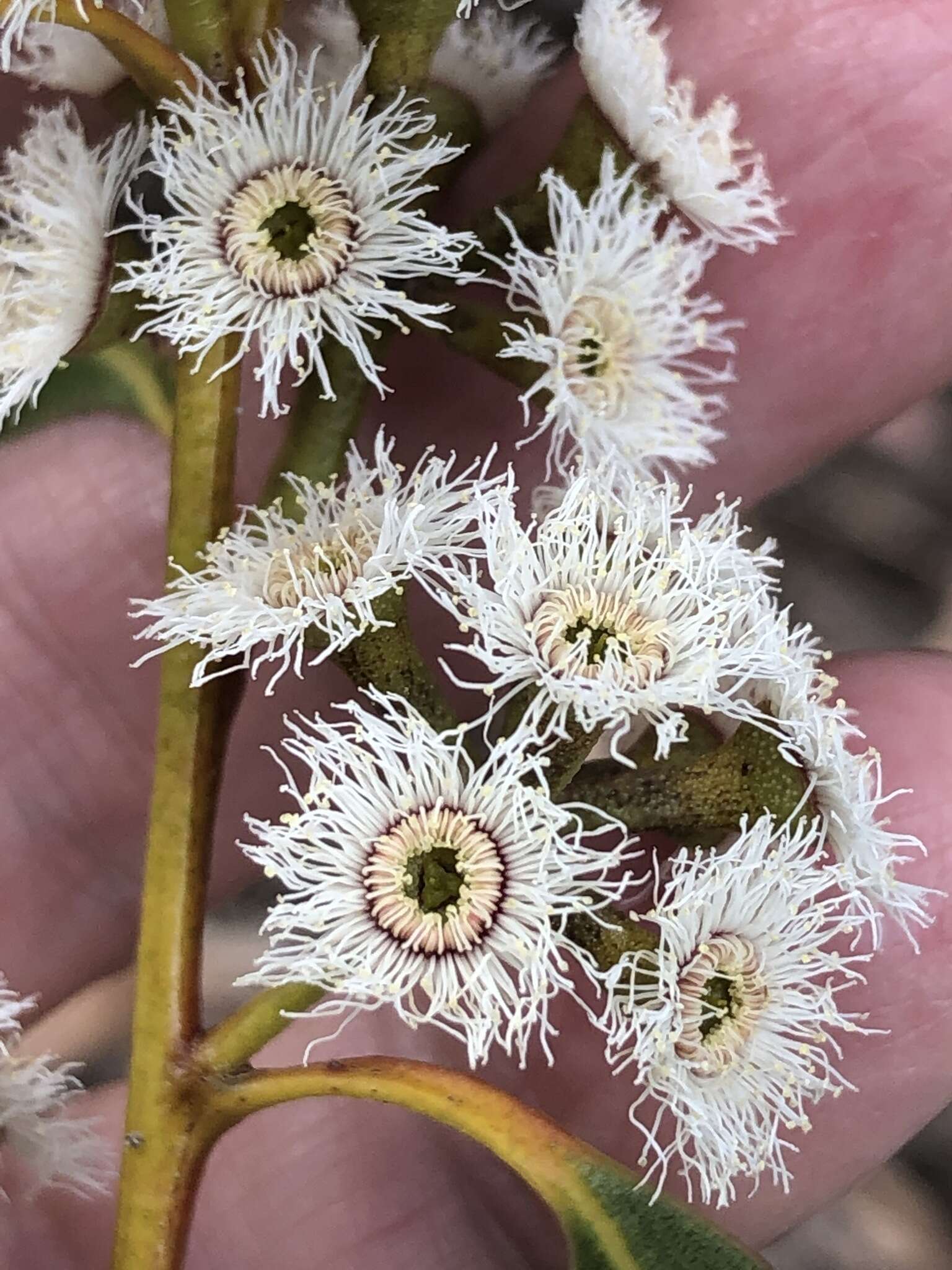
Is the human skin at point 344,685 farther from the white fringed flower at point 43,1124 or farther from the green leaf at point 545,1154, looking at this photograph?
the green leaf at point 545,1154

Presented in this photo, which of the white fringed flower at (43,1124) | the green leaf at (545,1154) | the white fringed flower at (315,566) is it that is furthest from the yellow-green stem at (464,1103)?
the white fringed flower at (43,1124)

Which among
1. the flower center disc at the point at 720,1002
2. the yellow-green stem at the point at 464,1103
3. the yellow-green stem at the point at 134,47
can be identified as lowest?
the yellow-green stem at the point at 464,1103

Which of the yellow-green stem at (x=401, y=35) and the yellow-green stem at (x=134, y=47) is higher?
the yellow-green stem at (x=401, y=35)

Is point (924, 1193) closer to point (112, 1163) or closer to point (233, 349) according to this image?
point (112, 1163)

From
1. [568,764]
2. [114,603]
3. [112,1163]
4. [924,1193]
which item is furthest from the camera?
[924,1193]

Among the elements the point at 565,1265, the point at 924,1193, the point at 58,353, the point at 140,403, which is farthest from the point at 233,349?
the point at 924,1193

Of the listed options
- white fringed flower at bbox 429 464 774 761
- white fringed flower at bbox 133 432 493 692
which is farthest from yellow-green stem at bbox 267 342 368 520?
white fringed flower at bbox 429 464 774 761

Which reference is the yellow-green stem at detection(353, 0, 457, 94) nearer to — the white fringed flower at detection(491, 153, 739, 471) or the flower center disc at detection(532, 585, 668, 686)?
the white fringed flower at detection(491, 153, 739, 471)
